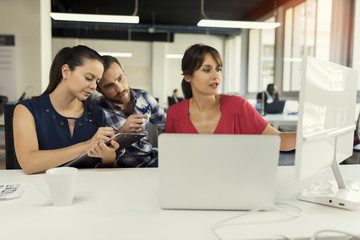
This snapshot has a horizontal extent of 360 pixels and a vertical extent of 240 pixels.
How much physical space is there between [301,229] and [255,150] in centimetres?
24

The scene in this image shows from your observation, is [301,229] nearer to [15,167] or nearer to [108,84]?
[108,84]

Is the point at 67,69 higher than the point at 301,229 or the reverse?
higher

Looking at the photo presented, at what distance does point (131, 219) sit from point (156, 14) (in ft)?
31.4

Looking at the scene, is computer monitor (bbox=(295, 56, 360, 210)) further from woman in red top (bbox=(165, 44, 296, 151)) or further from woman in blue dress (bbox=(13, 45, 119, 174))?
woman in blue dress (bbox=(13, 45, 119, 174))

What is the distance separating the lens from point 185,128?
5.88 feet

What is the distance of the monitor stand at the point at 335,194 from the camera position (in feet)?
3.24

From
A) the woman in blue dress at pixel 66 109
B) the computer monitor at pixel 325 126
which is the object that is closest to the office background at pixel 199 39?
the woman in blue dress at pixel 66 109

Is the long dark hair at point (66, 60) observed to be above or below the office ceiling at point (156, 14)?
below

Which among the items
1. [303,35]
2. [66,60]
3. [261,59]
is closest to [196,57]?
[66,60]

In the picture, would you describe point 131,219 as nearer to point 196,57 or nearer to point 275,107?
point 196,57

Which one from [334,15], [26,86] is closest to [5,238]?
[26,86]

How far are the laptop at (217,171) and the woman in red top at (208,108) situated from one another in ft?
2.78

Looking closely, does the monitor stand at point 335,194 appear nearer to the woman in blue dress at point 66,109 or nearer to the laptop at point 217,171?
the laptop at point 217,171

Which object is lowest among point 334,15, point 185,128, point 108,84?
point 185,128
